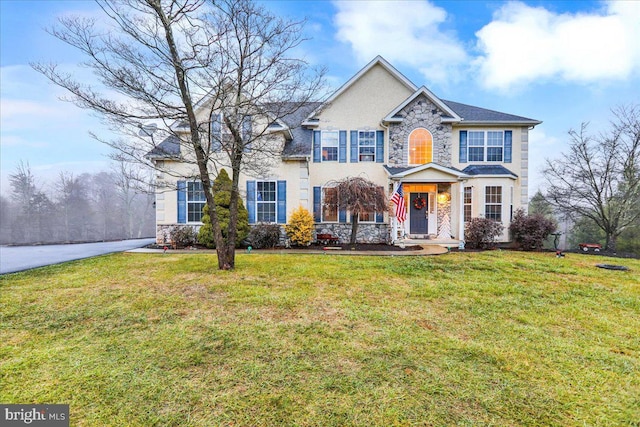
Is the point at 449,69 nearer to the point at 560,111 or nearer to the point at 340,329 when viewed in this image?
the point at 560,111

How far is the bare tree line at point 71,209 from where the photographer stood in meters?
26.2

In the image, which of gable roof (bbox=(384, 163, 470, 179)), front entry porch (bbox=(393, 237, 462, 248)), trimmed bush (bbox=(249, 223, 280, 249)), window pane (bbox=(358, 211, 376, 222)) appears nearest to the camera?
trimmed bush (bbox=(249, 223, 280, 249))

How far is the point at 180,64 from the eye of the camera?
6.26m

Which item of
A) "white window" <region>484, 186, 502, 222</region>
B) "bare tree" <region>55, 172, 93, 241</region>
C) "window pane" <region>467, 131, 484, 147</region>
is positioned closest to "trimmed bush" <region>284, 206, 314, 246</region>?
"white window" <region>484, 186, 502, 222</region>

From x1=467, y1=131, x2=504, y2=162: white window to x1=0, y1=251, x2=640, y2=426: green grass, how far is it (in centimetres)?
871

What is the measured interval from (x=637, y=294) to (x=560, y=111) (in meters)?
29.0

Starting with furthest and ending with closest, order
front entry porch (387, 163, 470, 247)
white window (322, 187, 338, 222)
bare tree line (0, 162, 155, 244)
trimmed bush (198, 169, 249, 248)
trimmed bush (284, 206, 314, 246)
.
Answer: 1. bare tree line (0, 162, 155, 244)
2. front entry porch (387, 163, 470, 247)
3. white window (322, 187, 338, 222)
4. trimmed bush (284, 206, 314, 246)
5. trimmed bush (198, 169, 249, 248)

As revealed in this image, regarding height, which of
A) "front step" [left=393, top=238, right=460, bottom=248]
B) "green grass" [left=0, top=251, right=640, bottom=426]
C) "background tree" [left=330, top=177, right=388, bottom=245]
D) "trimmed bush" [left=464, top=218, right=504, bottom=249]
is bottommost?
"green grass" [left=0, top=251, right=640, bottom=426]

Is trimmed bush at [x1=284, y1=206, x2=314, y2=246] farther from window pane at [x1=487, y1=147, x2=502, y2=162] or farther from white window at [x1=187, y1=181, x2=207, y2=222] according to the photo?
window pane at [x1=487, y1=147, x2=502, y2=162]

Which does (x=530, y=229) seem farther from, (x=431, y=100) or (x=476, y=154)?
(x=431, y=100)

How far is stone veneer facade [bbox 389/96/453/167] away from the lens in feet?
42.7

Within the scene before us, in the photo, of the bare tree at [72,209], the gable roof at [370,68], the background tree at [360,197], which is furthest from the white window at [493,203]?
the bare tree at [72,209]

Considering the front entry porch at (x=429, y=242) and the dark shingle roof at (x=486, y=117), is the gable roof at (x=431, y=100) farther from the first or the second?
the front entry porch at (x=429, y=242)

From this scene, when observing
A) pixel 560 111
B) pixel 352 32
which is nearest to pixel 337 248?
pixel 352 32
